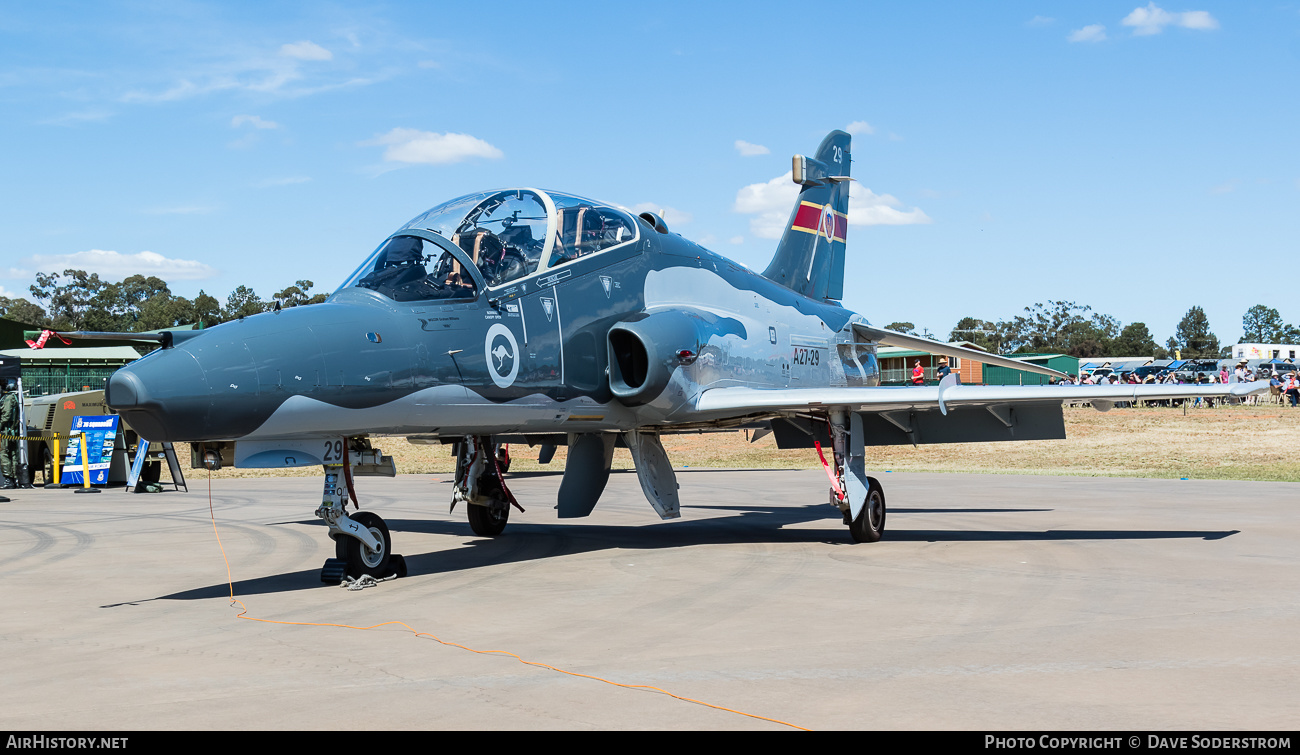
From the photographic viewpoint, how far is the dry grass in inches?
950

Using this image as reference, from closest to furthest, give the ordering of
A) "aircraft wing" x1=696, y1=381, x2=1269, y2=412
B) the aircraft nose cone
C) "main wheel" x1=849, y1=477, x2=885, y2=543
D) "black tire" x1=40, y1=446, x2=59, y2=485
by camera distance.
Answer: the aircraft nose cone, "aircraft wing" x1=696, y1=381, x2=1269, y2=412, "main wheel" x1=849, y1=477, x2=885, y2=543, "black tire" x1=40, y1=446, x2=59, y2=485

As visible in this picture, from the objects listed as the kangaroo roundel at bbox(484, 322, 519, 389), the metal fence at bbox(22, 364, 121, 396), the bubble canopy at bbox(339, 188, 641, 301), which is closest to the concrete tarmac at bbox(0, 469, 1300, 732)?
the kangaroo roundel at bbox(484, 322, 519, 389)

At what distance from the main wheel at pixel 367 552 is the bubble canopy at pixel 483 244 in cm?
185

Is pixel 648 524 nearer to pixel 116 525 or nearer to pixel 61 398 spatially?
pixel 116 525

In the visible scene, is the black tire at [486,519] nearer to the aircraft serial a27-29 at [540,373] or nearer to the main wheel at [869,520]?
the aircraft serial a27-29 at [540,373]

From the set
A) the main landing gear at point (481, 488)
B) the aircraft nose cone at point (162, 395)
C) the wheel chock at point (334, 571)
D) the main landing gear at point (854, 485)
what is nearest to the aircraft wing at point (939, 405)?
the main landing gear at point (854, 485)

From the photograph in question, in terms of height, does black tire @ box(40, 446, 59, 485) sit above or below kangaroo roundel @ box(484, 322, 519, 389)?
below

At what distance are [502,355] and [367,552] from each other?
1.99 meters

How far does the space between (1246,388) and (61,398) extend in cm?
2284

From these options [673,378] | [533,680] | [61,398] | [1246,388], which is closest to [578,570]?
[673,378]

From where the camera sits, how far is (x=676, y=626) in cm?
673

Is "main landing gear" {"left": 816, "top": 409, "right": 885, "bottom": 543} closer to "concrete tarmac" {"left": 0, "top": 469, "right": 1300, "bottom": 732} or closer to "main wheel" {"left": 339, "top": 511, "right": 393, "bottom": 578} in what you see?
"concrete tarmac" {"left": 0, "top": 469, "right": 1300, "bottom": 732}

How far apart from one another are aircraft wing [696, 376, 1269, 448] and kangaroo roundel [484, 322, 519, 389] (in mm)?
2581

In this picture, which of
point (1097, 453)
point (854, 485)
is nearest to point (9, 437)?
point (854, 485)
